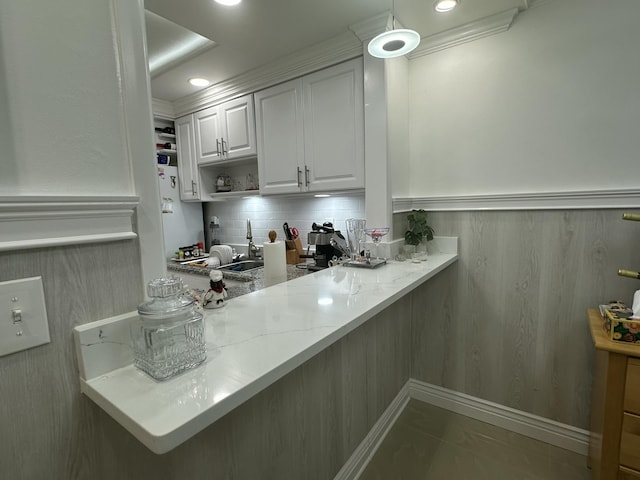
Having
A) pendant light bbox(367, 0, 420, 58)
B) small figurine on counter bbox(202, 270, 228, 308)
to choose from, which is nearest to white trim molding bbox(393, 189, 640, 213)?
pendant light bbox(367, 0, 420, 58)

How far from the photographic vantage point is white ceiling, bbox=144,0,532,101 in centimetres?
153

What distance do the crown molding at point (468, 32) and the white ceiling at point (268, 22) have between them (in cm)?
3

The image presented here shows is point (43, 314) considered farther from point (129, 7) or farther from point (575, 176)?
point (575, 176)

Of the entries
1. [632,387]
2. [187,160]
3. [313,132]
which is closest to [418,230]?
[313,132]

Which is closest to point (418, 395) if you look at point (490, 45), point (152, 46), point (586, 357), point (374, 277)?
point (586, 357)

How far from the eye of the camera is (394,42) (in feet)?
4.37

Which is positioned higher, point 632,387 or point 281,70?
point 281,70

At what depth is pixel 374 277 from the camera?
1414mm

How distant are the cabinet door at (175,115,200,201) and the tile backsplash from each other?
0.37 meters

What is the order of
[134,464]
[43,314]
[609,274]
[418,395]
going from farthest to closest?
1. [418,395]
2. [609,274]
3. [134,464]
4. [43,314]

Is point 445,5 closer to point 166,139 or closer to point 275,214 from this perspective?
point 275,214

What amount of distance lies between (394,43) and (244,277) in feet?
5.03

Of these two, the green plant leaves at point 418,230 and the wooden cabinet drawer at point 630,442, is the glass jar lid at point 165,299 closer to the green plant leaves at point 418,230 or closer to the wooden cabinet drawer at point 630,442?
the green plant leaves at point 418,230

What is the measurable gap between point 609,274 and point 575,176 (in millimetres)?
517
